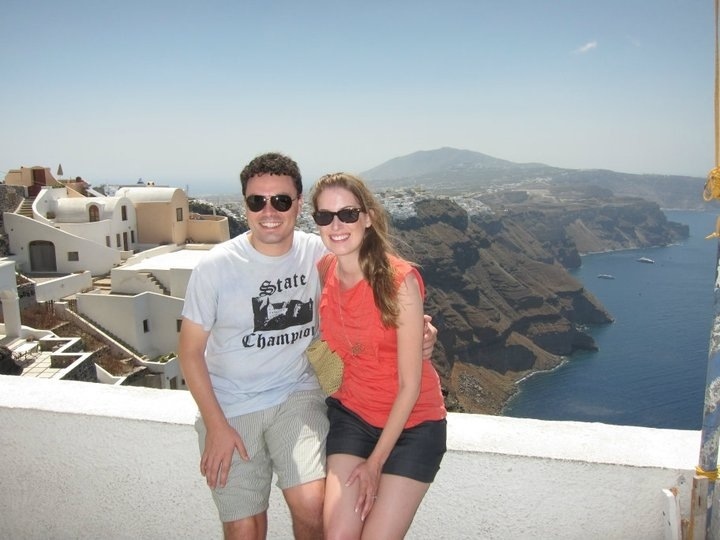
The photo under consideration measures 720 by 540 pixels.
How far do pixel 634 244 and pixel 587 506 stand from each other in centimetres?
16727

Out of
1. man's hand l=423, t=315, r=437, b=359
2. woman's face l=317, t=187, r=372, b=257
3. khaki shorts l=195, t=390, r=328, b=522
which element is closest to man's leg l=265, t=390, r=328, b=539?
khaki shorts l=195, t=390, r=328, b=522

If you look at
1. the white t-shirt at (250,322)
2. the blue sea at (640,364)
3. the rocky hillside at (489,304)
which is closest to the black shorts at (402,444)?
the white t-shirt at (250,322)

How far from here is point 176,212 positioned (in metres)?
30.9

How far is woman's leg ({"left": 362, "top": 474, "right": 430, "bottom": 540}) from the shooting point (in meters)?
1.98

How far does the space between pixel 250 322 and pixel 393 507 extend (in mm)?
911

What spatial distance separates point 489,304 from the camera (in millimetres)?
83062

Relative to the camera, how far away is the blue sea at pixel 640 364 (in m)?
58.6

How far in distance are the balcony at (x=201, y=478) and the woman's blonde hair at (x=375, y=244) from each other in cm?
63

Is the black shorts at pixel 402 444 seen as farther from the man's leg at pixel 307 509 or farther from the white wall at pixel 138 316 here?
the white wall at pixel 138 316

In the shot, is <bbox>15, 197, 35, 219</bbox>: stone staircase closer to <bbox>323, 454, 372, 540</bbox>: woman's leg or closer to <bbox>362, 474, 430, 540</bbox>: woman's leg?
<bbox>323, 454, 372, 540</bbox>: woman's leg

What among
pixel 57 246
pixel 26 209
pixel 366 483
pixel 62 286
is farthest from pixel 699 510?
pixel 26 209

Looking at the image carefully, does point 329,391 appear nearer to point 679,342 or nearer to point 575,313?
point 679,342

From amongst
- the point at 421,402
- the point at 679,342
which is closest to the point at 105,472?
the point at 421,402

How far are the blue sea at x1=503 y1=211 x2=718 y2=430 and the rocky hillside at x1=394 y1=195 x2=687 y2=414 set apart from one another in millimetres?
3397
